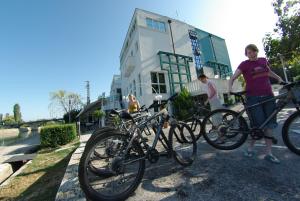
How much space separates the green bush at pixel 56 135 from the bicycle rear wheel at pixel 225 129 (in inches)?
326

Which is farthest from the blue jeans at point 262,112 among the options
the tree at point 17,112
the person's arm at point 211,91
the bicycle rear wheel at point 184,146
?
the tree at point 17,112

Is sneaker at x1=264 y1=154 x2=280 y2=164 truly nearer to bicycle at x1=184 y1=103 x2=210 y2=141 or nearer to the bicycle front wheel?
the bicycle front wheel

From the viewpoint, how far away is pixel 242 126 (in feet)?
9.00

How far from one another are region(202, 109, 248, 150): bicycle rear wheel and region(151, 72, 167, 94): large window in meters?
11.1

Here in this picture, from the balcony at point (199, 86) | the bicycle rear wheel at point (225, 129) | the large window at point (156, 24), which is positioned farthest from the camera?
the large window at point (156, 24)

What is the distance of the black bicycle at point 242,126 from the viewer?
247cm

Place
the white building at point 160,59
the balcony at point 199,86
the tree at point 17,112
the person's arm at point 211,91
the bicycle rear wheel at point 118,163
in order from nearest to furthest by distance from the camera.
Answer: the bicycle rear wheel at point 118,163 → the person's arm at point 211,91 → the balcony at point 199,86 → the white building at point 160,59 → the tree at point 17,112

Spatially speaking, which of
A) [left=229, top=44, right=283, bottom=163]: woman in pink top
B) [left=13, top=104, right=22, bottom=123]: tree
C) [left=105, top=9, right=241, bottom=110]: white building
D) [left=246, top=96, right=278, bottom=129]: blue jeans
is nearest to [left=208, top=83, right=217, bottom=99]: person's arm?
[left=229, top=44, right=283, bottom=163]: woman in pink top

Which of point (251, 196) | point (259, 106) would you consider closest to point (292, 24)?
point (259, 106)

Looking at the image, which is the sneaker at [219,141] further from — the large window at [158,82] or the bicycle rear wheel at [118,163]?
the large window at [158,82]

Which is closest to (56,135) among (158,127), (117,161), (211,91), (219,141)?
(211,91)

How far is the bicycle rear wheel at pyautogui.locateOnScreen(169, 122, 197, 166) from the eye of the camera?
8.14ft

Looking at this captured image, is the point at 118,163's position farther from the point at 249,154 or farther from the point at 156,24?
the point at 156,24

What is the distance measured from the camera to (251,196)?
63.2 inches
